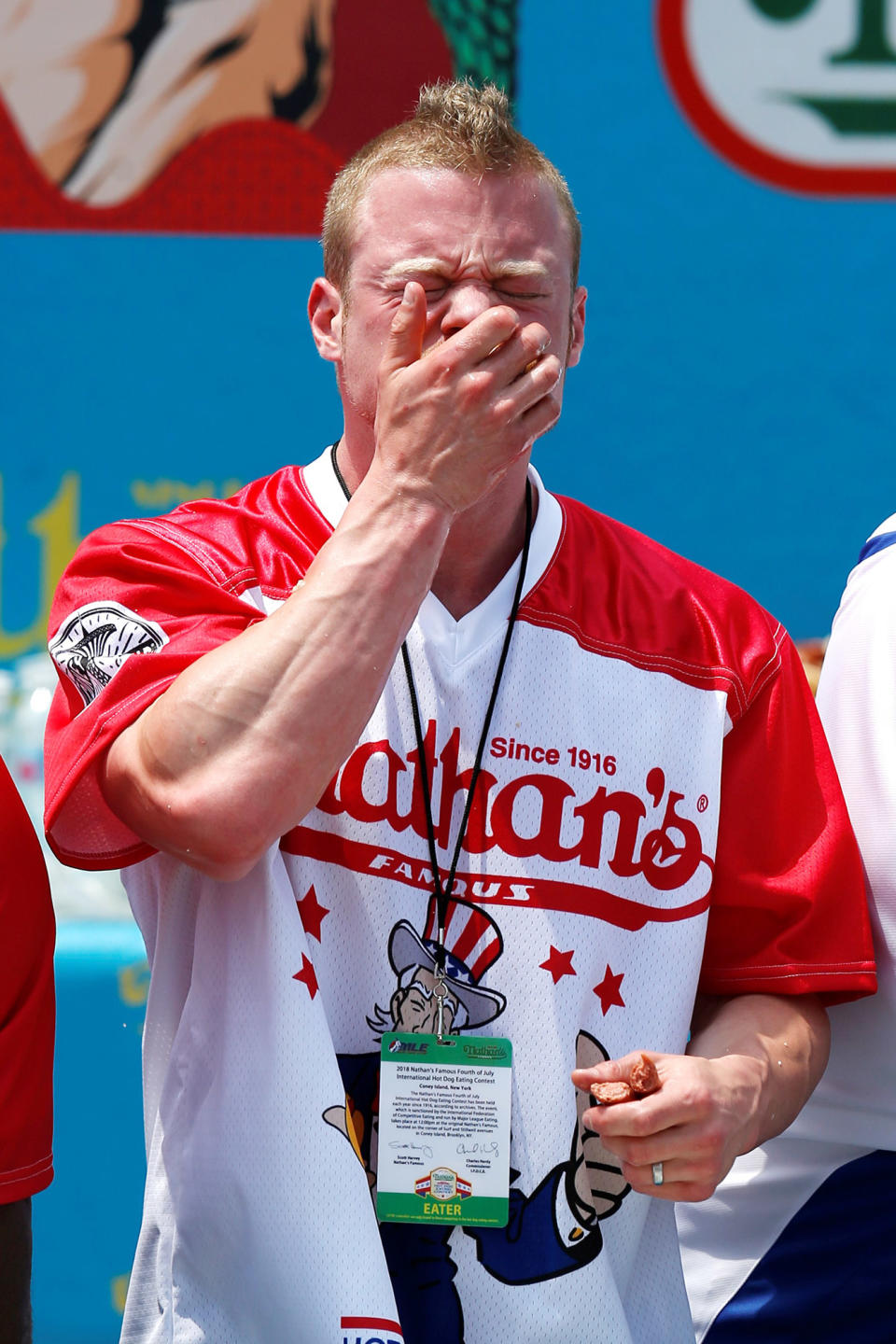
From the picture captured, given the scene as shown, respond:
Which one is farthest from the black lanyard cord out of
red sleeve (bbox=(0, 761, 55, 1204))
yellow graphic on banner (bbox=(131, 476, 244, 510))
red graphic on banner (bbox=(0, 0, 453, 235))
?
red graphic on banner (bbox=(0, 0, 453, 235))

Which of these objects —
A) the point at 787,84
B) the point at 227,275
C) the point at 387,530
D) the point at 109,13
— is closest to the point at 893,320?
the point at 787,84

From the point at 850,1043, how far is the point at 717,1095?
388 millimetres

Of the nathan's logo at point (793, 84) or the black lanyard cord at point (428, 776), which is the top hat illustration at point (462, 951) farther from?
the nathan's logo at point (793, 84)

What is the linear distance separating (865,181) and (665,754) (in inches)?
88.7

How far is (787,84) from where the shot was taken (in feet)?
11.0

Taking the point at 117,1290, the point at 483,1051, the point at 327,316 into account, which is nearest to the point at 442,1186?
the point at 483,1051

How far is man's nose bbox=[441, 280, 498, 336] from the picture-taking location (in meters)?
1.44

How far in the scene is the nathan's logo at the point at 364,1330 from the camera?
4.31ft

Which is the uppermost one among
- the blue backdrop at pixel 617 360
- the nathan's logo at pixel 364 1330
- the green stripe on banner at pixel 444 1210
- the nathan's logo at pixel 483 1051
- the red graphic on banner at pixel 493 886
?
the blue backdrop at pixel 617 360

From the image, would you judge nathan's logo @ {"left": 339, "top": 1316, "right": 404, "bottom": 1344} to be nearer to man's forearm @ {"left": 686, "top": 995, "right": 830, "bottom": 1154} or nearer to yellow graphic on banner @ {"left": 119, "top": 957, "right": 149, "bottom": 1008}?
man's forearm @ {"left": 686, "top": 995, "right": 830, "bottom": 1154}

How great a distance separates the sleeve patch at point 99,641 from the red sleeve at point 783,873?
1.98 feet

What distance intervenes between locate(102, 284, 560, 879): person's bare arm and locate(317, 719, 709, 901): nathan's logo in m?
0.16

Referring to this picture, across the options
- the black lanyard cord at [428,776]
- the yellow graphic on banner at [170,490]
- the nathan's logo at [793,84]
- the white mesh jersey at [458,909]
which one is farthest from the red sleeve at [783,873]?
the nathan's logo at [793,84]

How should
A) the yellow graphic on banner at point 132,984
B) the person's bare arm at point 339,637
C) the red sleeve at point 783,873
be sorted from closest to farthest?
the person's bare arm at point 339,637 → the red sleeve at point 783,873 → the yellow graphic on banner at point 132,984
